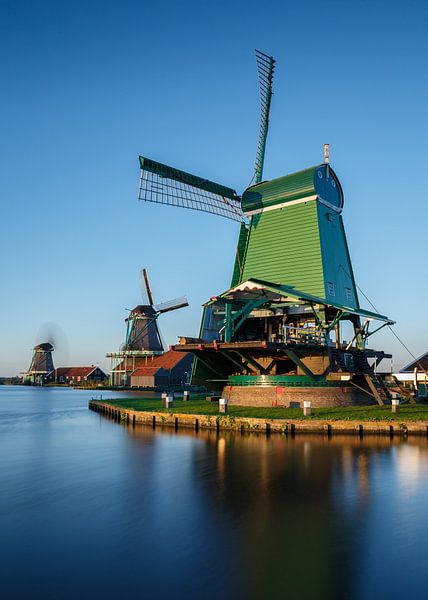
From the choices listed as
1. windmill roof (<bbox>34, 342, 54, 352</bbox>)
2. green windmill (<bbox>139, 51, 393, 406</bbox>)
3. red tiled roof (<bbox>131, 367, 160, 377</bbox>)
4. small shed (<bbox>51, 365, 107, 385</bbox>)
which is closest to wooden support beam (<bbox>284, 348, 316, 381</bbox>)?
green windmill (<bbox>139, 51, 393, 406</bbox>)

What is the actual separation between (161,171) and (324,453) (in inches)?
968

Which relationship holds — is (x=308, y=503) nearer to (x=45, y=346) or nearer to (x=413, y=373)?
(x=413, y=373)

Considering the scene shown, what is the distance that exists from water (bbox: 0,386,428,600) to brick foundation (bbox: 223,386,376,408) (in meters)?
8.47

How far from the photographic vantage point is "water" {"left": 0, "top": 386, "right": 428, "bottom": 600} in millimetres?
8250

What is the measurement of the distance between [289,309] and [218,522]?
23.4 meters

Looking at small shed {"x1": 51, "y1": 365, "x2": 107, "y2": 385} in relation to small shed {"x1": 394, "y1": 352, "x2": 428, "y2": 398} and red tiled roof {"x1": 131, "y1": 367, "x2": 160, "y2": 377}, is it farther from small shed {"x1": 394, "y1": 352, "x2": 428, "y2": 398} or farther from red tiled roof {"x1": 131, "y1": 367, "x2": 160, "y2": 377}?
small shed {"x1": 394, "y1": 352, "x2": 428, "y2": 398}

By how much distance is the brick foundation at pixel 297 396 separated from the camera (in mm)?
30156

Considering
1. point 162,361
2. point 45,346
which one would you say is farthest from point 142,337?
point 45,346

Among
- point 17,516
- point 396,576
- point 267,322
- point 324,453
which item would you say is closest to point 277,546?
point 396,576

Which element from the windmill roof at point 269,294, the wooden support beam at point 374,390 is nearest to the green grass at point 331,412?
the wooden support beam at point 374,390

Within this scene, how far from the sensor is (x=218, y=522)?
11.3 meters

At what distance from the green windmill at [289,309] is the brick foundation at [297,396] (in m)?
0.06

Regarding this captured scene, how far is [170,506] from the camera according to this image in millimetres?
12773

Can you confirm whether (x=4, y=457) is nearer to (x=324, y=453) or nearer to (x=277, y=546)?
(x=324, y=453)
